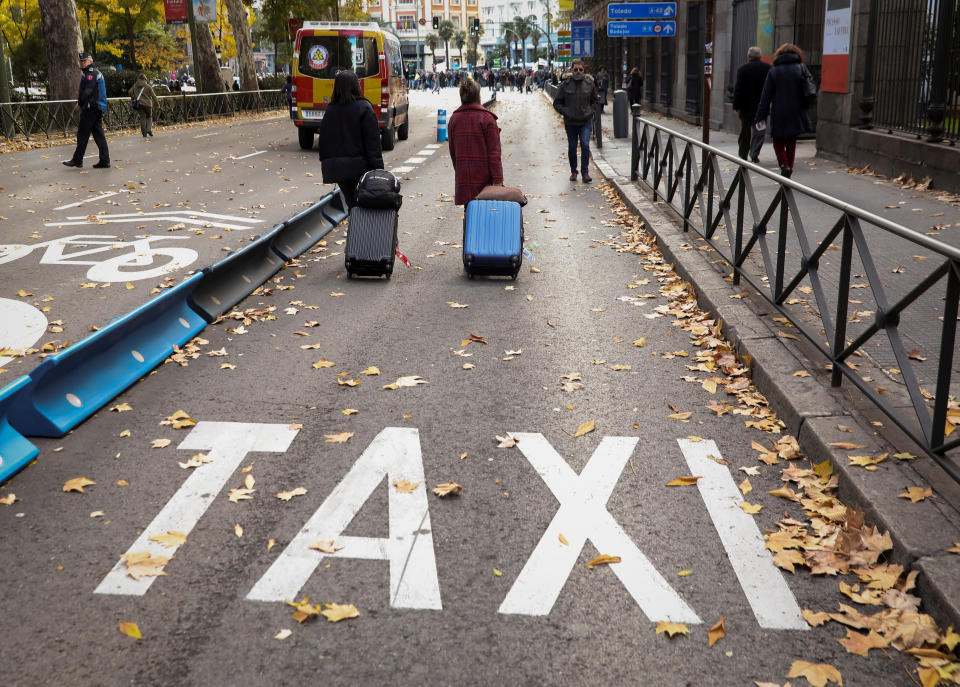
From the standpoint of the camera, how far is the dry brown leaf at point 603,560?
3548mm

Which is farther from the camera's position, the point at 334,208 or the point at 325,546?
the point at 334,208

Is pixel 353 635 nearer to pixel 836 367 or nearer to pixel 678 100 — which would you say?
pixel 836 367

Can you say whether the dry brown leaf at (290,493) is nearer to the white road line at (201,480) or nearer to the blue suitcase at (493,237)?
the white road line at (201,480)

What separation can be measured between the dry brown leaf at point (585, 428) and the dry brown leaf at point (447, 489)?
0.90 m

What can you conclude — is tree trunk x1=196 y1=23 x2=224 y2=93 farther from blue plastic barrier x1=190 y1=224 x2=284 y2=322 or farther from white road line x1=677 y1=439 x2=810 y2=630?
white road line x1=677 y1=439 x2=810 y2=630

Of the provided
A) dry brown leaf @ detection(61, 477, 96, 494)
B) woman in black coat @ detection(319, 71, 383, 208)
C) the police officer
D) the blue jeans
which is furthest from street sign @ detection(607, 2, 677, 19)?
dry brown leaf @ detection(61, 477, 96, 494)

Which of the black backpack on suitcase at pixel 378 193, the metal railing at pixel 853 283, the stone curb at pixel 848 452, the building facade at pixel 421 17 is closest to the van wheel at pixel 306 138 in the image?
the black backpack on suitcase at pixel 378 193

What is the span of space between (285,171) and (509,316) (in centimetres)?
1144

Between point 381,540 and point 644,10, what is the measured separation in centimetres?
1829

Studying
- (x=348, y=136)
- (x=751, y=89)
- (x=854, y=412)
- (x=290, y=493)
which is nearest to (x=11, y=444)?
(x=290, y=493)

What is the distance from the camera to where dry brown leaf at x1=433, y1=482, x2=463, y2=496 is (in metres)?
4.11

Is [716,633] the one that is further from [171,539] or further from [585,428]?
[171,539]

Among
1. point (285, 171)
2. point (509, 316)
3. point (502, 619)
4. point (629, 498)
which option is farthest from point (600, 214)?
point (502, 619)

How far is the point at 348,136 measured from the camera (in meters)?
9.17
